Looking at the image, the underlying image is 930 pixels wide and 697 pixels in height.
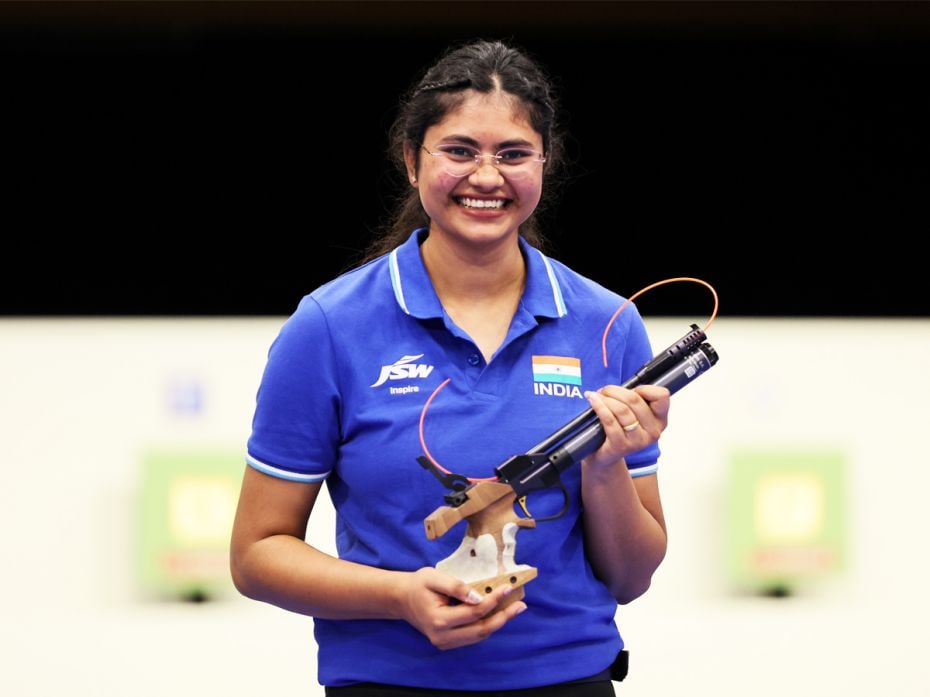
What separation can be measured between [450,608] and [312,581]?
0.55 feet

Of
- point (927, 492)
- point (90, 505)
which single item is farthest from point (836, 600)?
point (90, 505)

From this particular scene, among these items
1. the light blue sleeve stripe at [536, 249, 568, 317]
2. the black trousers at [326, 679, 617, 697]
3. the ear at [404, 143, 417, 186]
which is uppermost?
the ear at [404, 143, 417, 186]

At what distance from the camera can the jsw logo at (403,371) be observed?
1.20m

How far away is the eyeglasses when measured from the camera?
122 centimetres

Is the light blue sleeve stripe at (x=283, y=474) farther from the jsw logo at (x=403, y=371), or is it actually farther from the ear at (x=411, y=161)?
the ear at (x=411, y=161)

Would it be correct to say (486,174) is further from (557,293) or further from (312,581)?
(312,581)

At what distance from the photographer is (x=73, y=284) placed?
2541 mm

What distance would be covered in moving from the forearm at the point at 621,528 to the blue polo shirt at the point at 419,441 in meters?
0.02

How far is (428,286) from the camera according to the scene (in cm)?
126

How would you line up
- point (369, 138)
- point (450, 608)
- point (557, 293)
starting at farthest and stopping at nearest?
point (369, 138), point (557, 293), point (450, 608)

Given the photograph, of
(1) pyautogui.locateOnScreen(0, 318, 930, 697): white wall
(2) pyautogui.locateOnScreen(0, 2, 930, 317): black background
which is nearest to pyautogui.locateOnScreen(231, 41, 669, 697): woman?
(2) pyautogui.locateOnScreen(0, 2, 930, 317): black background

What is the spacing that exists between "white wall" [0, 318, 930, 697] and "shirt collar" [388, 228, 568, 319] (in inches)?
53.3

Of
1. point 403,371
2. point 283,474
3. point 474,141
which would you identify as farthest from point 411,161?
point 283,474

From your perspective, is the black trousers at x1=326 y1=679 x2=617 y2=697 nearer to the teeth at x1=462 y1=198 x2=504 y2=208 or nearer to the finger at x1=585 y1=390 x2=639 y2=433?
the finger at x1=585 y1=390 x2=639 y2=433
